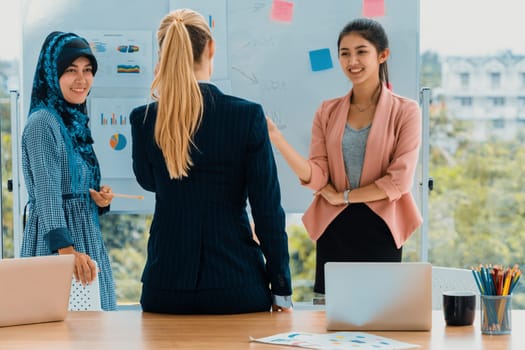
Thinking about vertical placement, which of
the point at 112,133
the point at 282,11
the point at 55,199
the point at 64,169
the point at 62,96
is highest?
the point at 282,11

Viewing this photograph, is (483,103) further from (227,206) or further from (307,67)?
(227,206)

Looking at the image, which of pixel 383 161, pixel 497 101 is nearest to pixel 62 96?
pixel 383 161

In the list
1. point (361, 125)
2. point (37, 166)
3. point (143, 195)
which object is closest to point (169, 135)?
point (37, 166)

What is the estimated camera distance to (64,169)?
2973 millimetres

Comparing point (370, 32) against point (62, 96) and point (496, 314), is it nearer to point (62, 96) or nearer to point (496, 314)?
point (62, 96)

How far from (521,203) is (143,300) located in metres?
3.52

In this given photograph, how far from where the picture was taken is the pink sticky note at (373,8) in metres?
3.67

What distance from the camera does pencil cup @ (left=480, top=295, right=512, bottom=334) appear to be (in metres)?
1.93

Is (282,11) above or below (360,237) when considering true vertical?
above

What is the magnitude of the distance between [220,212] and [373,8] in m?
1.79

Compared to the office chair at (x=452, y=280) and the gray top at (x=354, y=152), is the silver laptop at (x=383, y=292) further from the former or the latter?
the gray top at (x=354, y=152)

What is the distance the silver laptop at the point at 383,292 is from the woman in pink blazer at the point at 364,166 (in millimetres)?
1022

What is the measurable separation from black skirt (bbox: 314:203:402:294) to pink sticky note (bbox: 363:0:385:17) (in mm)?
1035

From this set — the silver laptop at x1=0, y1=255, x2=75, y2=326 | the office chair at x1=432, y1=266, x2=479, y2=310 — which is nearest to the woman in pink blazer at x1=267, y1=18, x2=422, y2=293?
the office chair at x1=432, y1=266, x2=479, y2=310
